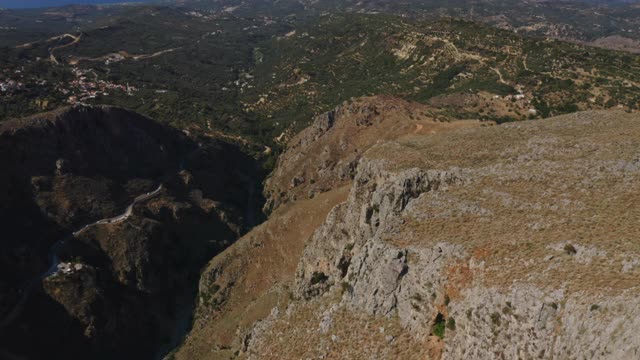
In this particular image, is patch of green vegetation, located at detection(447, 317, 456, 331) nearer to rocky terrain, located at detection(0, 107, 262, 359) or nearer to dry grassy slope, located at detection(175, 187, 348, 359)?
dry grassy slope, located at detection(175, 187, 348, 359)

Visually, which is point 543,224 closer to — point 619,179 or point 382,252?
point 619,179

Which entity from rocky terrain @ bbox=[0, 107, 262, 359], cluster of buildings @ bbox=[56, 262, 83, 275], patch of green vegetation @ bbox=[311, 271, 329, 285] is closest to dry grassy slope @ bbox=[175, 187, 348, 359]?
rocky terrain @ bbox=[0, 107, 262, 359]

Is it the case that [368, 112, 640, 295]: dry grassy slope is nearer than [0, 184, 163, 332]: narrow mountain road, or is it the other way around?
[368, 112, 640, 295]: dry grassy slope

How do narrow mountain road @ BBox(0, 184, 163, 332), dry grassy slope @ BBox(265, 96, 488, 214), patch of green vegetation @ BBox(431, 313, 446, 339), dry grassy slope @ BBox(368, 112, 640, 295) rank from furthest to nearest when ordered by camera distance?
1. dry grassy slope @ BBox(265, 96, 488, 214)
2. narrow mountain road @ BBox(0, 184, 163, 332)
3. patch of green vegetation @ BBox(431, 313, 446, 339)
4. dry grassy slope @ BBox(368, 112, 640, 295)

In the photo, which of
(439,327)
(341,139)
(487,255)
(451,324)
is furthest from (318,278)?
(341,139)

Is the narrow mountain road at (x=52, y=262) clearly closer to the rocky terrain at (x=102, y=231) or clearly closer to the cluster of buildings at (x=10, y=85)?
the rocky terrain at (x=102, y=231)

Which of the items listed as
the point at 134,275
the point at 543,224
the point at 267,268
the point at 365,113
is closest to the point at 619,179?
the point at 543,224

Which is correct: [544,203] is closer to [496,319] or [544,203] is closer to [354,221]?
[496,319]
